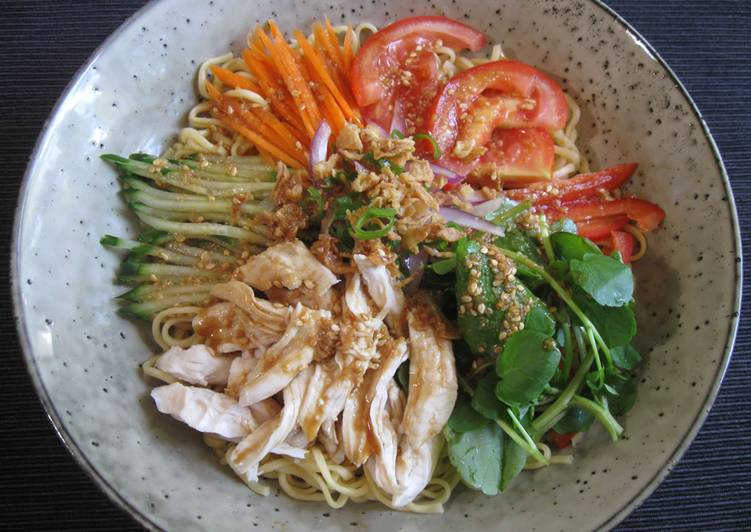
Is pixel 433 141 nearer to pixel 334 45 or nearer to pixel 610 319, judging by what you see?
pixel 334 45

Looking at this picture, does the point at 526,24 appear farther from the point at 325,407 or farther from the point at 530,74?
the point at 325,407

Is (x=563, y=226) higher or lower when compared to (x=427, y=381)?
higher

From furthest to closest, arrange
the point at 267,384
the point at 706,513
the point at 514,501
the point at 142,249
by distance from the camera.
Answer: the point at 706,513, the point at 142,249, the point at 514,501, the point at 267,384

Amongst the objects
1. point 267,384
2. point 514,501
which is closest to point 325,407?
point 267,384

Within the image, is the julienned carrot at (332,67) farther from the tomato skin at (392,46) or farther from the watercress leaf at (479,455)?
the watercress leaf at (479,455)

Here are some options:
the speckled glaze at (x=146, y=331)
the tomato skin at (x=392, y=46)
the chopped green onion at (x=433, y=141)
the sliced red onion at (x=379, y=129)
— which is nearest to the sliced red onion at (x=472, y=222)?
the chopped green onion at (x=433, y=141)

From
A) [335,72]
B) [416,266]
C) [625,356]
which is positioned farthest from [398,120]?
[625,356]

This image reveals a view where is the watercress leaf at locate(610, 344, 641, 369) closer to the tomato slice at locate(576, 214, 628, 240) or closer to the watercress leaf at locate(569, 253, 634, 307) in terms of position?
the watercress leaf at locate(569, 253, 634, 307)
